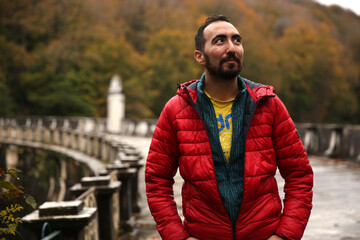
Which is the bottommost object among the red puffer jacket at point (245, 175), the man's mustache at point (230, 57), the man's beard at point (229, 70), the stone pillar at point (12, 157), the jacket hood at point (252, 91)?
the stone pillar at point (12, 157)

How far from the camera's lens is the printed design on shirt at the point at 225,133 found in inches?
97.6

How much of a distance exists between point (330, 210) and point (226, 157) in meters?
4.72

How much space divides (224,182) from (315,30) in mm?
71761

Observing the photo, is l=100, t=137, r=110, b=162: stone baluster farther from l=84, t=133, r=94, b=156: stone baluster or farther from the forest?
the forest

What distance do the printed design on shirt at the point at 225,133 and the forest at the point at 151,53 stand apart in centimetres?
4141

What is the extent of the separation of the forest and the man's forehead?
4135 cm

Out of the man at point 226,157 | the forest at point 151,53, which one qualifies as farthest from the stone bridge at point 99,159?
the forest at point 151,53

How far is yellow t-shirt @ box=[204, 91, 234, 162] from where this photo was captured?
2479 millimetres

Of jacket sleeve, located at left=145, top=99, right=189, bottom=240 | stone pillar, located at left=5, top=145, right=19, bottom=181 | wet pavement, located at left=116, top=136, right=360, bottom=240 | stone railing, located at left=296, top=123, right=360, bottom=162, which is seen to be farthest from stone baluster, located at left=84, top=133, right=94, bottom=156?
jacket sleeve, located at left=145, top=99, right=189, bottom=240

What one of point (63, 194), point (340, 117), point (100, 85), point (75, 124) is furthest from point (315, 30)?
point (63, 194)

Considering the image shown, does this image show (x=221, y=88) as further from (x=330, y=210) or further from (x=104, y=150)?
(x=104, y=150)

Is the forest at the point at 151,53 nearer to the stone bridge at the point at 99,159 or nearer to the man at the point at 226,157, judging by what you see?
the stone bridge at the point at 99,159

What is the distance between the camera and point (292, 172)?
2506 millimetres

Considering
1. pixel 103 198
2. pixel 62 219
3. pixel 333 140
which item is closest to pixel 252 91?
pixel 62 219
